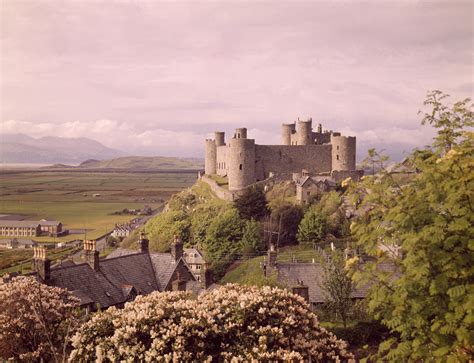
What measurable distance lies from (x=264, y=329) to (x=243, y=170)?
53688 millimetres

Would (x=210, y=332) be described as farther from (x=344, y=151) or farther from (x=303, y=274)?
(x=344, y=151)

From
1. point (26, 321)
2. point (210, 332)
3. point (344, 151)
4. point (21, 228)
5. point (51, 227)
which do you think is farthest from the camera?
point (21, 228)

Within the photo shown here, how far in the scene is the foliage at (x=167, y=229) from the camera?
59.4m

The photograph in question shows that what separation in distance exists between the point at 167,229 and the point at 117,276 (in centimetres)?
3166

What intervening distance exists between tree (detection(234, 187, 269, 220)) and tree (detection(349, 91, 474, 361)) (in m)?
45.8

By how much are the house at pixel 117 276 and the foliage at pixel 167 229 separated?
81.3ft

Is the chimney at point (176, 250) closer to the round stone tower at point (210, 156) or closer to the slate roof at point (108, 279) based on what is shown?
the slate roof at point (108, 279)

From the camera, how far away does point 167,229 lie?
201 feet

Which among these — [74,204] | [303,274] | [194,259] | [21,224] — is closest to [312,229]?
[194,259]

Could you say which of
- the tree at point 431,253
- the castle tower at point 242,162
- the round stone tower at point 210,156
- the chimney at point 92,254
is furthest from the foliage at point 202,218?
Result: the tree at point 431,253

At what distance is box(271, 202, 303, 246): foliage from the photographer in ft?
168

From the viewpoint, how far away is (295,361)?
32.7 ft

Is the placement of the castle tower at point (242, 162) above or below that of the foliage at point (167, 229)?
above

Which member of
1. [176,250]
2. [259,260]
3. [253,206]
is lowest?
[259,260]
